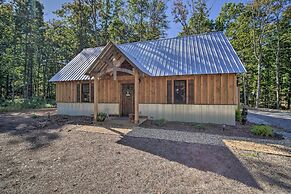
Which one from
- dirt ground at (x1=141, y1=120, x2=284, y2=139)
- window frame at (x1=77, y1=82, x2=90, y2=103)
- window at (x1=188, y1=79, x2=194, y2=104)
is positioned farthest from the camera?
window frame at (x1=77, y1=82, x2=90, y2=103)

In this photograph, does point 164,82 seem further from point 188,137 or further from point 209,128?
point 188,137

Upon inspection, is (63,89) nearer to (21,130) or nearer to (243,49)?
(21,130)

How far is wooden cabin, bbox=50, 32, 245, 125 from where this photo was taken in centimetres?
880

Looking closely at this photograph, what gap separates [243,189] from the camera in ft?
10.7

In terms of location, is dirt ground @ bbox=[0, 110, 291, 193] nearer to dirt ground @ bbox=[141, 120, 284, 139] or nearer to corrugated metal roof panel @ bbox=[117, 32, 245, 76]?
dirt ground @ bbox=[141, 120, 284, 139]

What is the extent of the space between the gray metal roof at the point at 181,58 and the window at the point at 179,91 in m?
0.63

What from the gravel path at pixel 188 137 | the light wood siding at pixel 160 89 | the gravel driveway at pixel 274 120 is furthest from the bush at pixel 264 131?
the gravel driveway at pixel 274 120

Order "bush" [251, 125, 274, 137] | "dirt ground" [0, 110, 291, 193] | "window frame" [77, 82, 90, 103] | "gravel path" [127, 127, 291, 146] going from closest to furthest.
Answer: "dirt ground" [0, 110, 291, 193] → "gravel path" [127, 127, 291, 146] → "bush" [251, 125, 274, 137] → "window frame" [77, 82, 90, 103]

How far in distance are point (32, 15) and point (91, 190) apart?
29.8m

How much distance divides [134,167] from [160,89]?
20.8ft

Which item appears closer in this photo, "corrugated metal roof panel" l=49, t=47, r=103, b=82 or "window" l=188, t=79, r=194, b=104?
"window" l=188, t=79, r=194, b=104

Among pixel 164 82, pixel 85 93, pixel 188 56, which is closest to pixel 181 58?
pixel 188 56

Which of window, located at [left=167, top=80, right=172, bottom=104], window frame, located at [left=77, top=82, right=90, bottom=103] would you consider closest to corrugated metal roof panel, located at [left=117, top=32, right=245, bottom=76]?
window, located at [left=167, top=80, right=172, bottom=104]

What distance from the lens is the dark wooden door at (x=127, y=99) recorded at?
1105cm
